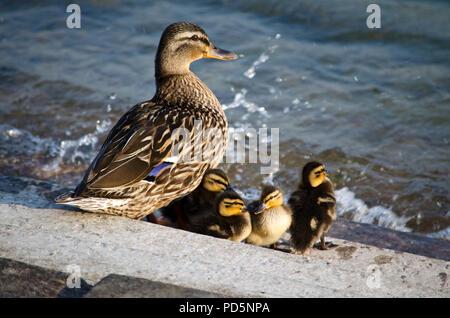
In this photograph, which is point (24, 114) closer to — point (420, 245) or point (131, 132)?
point (131, 132)

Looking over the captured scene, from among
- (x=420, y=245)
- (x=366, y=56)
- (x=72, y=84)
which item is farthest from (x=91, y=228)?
(x=366, y=56)

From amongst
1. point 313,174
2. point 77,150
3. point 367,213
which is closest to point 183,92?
point 313,174

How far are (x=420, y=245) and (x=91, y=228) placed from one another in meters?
2.34

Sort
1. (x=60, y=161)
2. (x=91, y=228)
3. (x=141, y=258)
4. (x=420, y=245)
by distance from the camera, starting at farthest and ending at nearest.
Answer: (x=60, y=161), (x=420, y=245), (x=91, y=228), (x=141, y=258)

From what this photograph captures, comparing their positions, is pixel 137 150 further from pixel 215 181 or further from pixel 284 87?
pixel 284 87

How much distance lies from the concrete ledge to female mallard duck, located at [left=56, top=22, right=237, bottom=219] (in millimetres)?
201

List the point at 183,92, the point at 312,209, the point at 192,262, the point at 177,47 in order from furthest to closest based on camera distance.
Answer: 1. the point at 177,47
2. the point at 183,92
3. the point at 312,209
4. the point at 192,262

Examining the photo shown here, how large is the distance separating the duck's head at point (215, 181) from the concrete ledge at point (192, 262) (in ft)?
2.59

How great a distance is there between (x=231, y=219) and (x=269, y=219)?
0.23 m

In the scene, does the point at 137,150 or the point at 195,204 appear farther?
the point at 195,204

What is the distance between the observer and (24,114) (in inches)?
254

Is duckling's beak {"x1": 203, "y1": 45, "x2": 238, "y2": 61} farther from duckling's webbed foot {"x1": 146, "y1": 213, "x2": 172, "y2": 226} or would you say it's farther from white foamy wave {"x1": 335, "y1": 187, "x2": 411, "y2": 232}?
white foamy wave {"x1": 335, "y1": 187, "x2": 411, "y2": 232}

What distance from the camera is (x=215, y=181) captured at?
142 inches

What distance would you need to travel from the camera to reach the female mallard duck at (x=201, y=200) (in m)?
3.63
